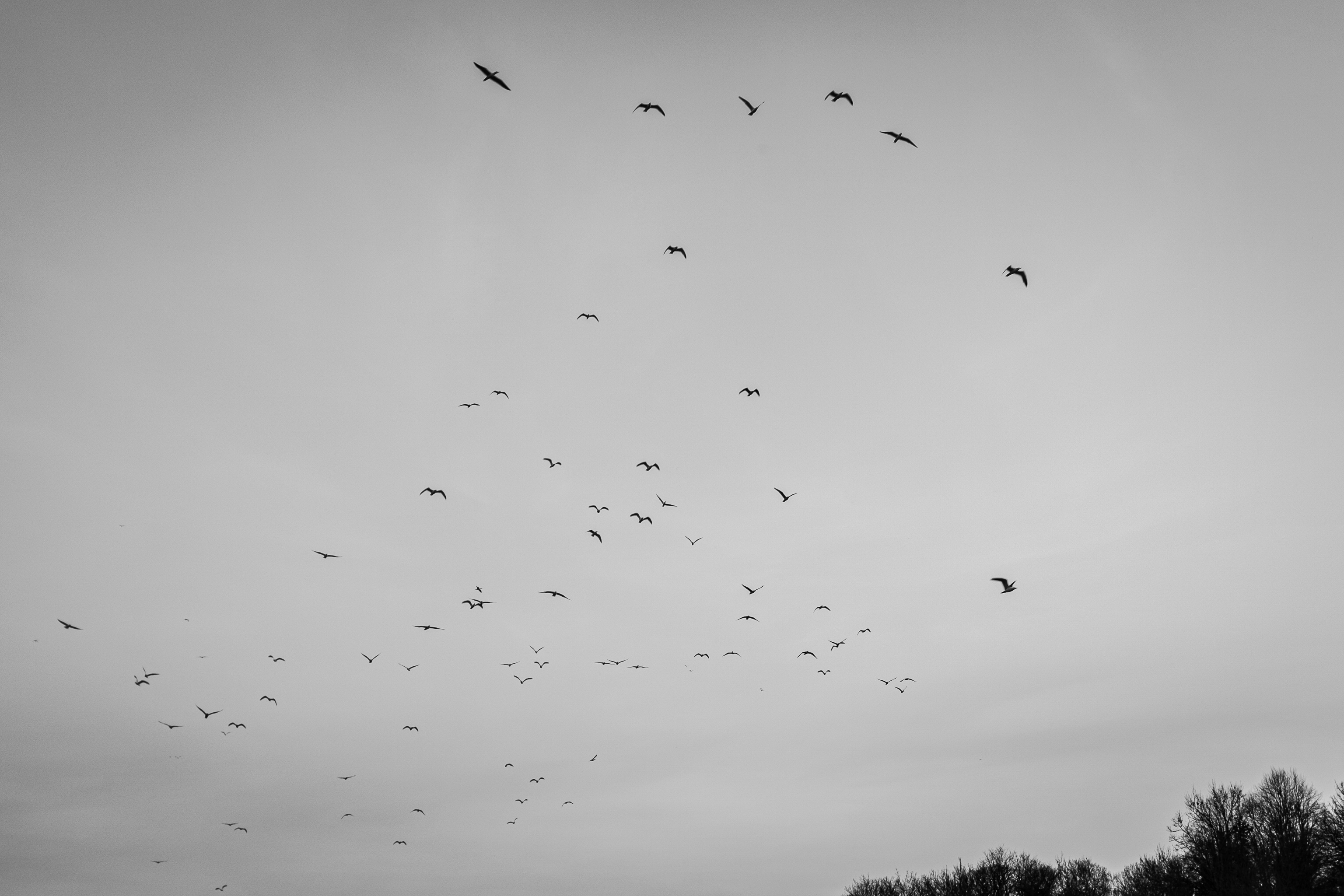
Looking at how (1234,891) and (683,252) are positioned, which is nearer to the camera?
(683,252)

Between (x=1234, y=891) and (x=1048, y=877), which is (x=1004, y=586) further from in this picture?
(x=1048, y=877)

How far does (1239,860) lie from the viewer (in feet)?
189

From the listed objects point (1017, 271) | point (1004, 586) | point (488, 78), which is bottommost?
point (1004, 586)

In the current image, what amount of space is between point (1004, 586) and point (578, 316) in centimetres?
Answer: 2446

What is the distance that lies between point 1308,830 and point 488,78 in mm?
75972

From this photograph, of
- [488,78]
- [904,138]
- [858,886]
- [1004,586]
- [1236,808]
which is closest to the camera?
[488,78]

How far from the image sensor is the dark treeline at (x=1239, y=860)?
53.9 meters

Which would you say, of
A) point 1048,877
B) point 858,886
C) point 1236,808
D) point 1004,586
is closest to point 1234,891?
point 1236,808

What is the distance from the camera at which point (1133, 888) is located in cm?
7062

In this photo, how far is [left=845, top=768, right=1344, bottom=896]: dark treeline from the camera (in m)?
53.9

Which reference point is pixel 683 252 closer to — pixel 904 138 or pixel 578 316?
pixel 578 316

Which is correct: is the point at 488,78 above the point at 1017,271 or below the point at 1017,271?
above

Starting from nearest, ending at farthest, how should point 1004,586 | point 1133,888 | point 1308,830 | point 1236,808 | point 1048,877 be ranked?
point 1004,586
point 1308,830
point 1236,808
point 1133,888
point 1048,877

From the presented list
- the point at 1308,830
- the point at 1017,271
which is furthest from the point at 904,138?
the point at 1308,830
